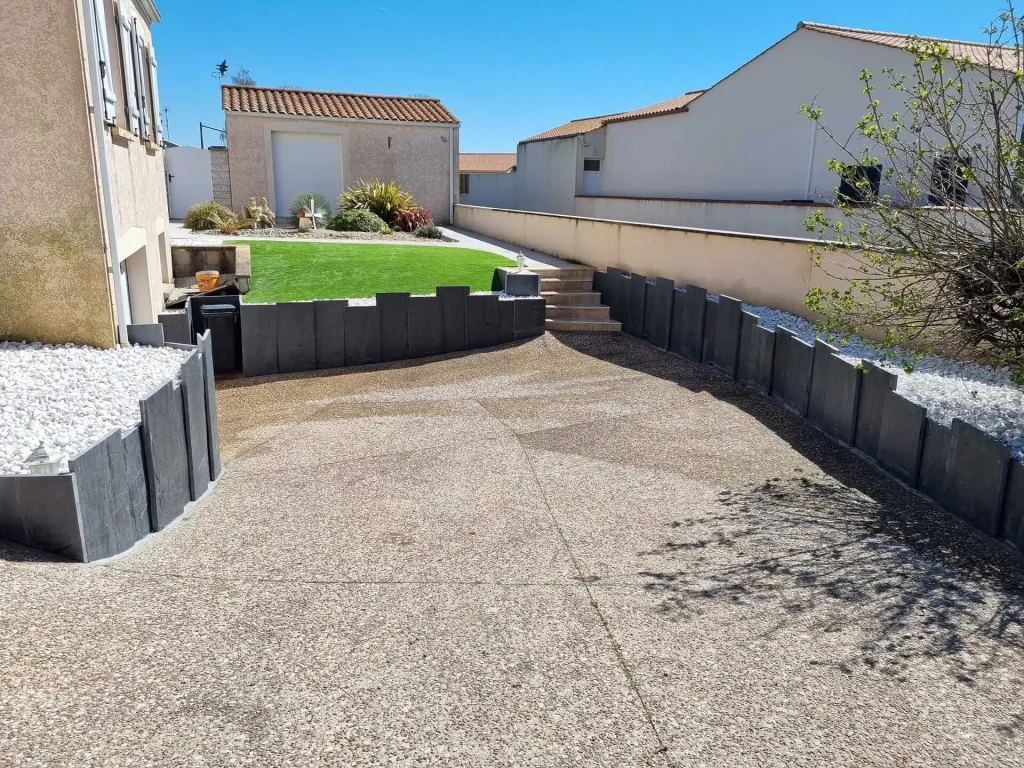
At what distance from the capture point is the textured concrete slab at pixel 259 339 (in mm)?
10250

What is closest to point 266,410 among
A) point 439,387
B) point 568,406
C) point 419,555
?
point 439,387

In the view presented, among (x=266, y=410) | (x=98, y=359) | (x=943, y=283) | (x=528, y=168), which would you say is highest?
(x=528, y=168)

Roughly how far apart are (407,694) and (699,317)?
7628mm

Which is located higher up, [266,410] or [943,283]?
[943,283]

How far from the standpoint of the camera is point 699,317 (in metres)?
9.99

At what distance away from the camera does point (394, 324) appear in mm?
10953

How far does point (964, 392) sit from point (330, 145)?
68.0ft

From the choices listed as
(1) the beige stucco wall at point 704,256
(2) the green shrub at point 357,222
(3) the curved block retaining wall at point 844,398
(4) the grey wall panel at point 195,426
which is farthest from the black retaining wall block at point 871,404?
(2) the green shrub at point 357,222

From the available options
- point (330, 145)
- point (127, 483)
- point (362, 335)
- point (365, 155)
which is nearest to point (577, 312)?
point (362, 335)

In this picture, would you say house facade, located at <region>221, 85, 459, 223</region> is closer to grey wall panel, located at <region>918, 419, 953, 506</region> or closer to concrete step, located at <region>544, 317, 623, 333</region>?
concrete step, located at <region>544, 317, 623, 333</region>

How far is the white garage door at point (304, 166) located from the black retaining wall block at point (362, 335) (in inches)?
554

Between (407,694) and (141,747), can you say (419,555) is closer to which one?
(407,694)

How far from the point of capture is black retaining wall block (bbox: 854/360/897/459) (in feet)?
20.9

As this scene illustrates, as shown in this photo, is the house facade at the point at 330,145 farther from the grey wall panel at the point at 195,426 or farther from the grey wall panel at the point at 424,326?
the grey wall panel at the point at 195,426
